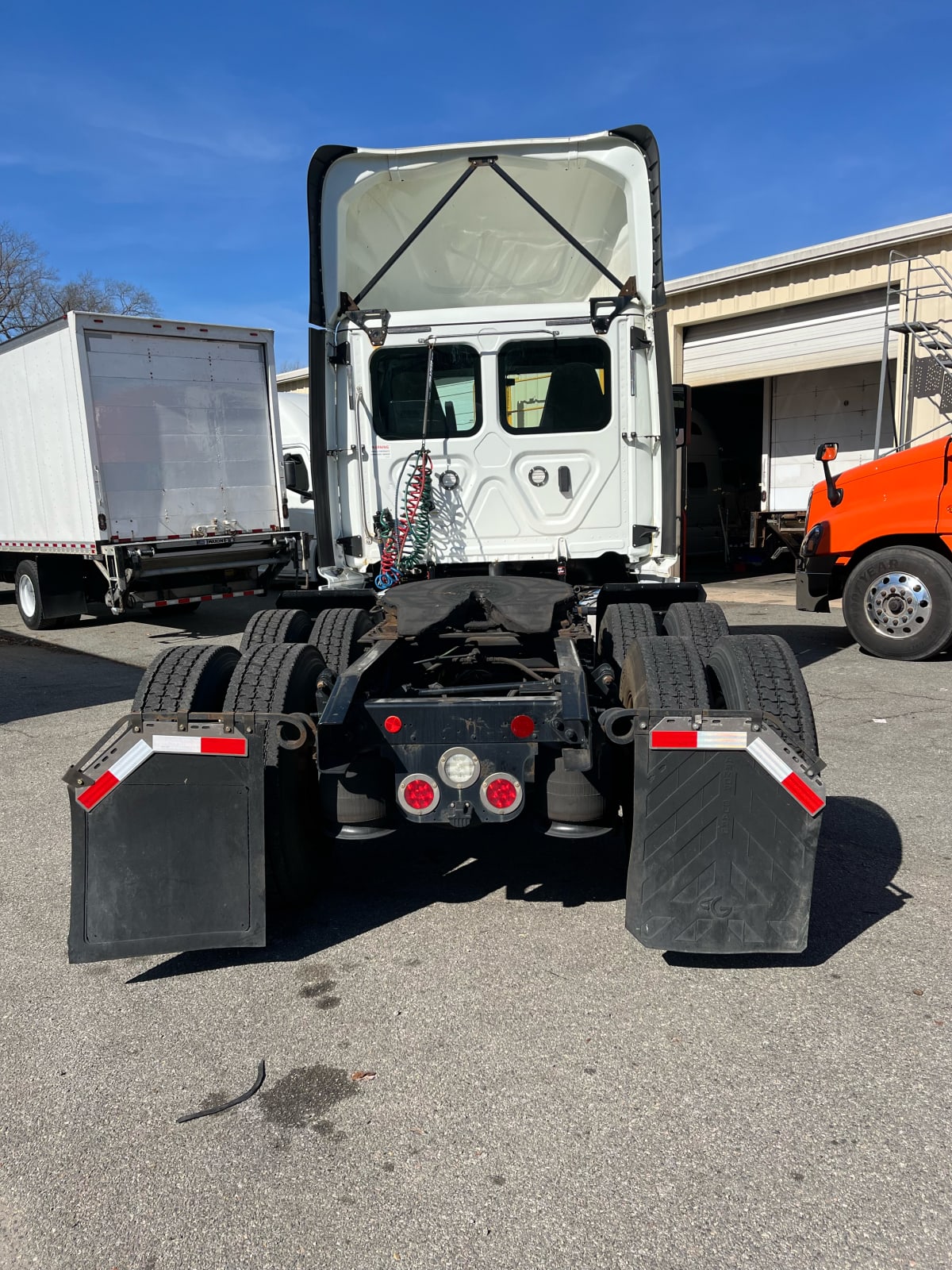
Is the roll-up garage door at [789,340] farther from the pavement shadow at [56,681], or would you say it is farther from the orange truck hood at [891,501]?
the pavement shadow at [56,681]

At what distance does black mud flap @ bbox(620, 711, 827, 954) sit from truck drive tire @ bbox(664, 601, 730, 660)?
2.03m

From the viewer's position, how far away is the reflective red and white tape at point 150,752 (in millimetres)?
3230

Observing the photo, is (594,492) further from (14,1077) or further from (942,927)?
(14,1077)

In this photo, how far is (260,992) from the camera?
3281mm

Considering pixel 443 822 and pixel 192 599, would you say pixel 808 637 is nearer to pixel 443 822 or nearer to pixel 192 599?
pixel 192 599

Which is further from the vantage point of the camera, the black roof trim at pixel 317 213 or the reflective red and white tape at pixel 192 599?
the reflective red and white tape at pixel 192 599

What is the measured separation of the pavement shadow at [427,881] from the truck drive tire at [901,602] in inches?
204

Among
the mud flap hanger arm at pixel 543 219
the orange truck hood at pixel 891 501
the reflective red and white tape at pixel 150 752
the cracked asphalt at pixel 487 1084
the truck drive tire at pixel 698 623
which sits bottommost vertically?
the cracked asphalt at pixel 487 1084

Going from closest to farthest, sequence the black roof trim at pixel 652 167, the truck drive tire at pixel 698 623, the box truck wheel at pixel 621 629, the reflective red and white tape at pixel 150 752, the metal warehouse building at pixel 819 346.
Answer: the reflective red and white tape at pixel 150 752
the box truck wheel at pixel 621 629
the truck drive tire at pixel 698 623
the black roof trim at pixel 652 167
the metal warehouse building at pixel 819 346

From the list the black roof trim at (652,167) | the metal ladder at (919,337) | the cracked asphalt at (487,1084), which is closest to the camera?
the cracked asphalt at (487,1084)

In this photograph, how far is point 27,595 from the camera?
1301cm

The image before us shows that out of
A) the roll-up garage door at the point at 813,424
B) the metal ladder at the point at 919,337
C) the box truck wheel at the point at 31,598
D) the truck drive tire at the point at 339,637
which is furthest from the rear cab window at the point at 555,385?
the roll-up garage door at the point at 813,424

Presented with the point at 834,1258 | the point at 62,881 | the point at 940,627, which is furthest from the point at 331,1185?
the point at 940,627

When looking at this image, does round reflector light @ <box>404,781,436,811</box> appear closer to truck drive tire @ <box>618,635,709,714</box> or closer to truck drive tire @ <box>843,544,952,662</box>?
truck drive tire @ <box>618,635,709,714</box>
